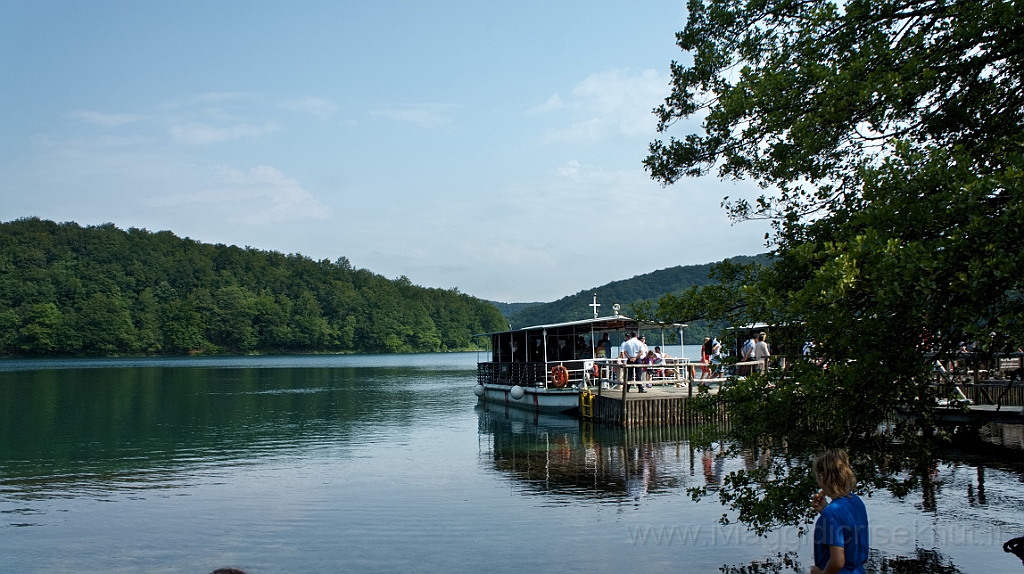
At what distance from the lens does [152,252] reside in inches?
5374

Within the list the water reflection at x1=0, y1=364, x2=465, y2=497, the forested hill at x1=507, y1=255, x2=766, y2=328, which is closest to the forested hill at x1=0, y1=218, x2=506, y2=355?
the forested hill at x1=507, y1=255, x2=766, y2=328

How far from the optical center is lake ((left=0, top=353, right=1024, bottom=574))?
10500 millimetres

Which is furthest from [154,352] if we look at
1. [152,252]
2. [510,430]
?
[510,430]

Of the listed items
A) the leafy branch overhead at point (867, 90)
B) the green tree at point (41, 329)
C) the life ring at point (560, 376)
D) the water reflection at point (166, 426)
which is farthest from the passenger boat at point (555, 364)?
the green tree at point (41, 329)

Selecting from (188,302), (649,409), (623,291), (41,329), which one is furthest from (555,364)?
(623,291)

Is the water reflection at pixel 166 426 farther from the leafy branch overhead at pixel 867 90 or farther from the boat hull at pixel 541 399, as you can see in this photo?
the leafy branch overhead at pixel 867 90

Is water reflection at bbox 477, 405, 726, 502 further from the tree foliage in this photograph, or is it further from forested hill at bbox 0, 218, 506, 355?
forested hill at bbox 0, 218, 506, 355

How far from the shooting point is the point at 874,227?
235 inches

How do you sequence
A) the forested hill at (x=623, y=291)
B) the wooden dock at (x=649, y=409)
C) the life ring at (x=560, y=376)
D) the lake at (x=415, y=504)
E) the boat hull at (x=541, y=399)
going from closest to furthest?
the lake at (x=415, y=504) → the wooden dock at (x=649, y=409) → the boat hull at (x=541, y=399) → the life ring at (x=560, y=376) → the forested hill at (x=623, y=291)

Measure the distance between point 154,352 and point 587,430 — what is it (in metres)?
112

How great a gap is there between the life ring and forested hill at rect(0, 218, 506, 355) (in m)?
101

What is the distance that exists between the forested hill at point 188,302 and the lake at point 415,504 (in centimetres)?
9580

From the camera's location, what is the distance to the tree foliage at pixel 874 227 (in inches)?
214

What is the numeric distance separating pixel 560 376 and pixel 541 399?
1426 mm
